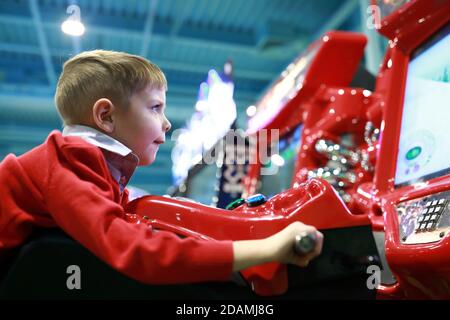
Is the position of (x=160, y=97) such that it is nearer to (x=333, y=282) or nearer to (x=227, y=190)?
(x=333, y=282)

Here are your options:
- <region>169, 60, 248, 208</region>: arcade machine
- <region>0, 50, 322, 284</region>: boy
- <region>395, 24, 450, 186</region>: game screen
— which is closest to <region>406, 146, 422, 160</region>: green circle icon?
<region>395, 24, 450, 186</region>: game screen

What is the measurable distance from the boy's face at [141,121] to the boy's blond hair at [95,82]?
0.01 m

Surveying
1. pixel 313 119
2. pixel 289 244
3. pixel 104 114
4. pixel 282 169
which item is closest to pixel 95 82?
pixel 104 114

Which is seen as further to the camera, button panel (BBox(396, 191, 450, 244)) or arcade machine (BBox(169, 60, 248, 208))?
arcade machine (BBox(169, 60, 248, 208))

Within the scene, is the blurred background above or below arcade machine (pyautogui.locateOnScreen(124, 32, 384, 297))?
above

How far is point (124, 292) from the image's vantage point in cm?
61

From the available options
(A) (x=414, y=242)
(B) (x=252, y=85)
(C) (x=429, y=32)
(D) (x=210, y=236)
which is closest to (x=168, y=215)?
(D) (x=210, y=236)

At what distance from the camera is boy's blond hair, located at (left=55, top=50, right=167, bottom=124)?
77 cm

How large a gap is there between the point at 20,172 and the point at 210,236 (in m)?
0.29

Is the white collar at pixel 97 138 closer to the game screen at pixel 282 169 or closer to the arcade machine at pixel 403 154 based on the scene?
the arcade machine at pixel 403 154

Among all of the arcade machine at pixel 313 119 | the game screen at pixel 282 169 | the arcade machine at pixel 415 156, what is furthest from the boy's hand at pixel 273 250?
the game screen at pixel 282 169

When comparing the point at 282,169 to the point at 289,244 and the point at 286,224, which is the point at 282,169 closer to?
the point at 286,224

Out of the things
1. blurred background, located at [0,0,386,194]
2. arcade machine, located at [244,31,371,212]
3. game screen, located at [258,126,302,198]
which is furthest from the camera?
blurred background, located at [0,0,386,194]

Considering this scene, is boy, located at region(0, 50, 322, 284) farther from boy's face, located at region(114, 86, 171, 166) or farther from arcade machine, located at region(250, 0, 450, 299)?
arcade machine, located at region(250, 0, 450, 299)
